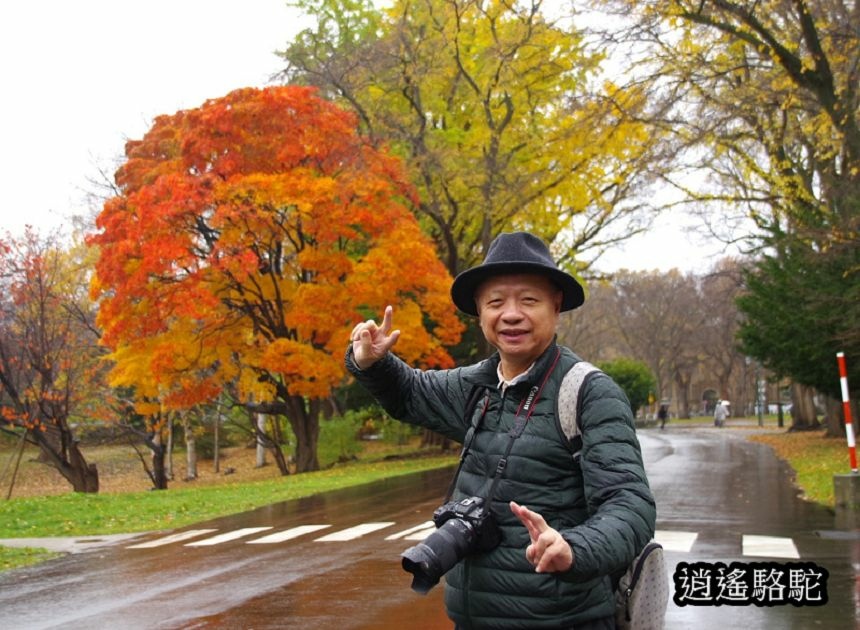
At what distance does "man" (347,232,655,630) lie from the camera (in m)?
2.76

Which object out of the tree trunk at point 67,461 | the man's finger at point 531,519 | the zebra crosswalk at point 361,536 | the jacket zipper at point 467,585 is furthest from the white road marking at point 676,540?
the tree trunk at point 67,461

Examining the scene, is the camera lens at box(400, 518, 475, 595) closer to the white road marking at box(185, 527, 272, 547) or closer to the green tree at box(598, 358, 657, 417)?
the white road marking at box(185, 527, 272, 547)

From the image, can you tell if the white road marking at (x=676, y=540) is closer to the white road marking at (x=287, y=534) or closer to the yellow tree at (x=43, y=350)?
the white road marking at (x=287, y=534)

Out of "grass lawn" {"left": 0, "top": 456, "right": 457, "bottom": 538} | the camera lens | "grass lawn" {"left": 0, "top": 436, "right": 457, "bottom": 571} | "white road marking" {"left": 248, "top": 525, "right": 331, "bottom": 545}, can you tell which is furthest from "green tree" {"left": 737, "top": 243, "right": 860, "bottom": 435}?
the camera lens

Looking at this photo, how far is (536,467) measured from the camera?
10.0 ft

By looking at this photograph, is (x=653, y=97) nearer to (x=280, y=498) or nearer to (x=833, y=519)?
(x=833, y=519)

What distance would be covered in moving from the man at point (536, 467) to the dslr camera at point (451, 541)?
5cm

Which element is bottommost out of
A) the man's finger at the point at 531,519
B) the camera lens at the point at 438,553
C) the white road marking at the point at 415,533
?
the white road marking at the point at 415,533

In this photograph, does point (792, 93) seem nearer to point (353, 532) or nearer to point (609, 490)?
point (353, 532)

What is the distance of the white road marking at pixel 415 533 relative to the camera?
39.2 ft

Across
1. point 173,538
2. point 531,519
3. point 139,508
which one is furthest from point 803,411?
point 531,519

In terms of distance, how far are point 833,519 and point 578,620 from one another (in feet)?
34.4

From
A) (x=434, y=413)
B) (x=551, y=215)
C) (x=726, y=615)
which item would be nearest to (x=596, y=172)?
(x=551, y=215)

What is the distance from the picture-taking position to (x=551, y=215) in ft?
107
